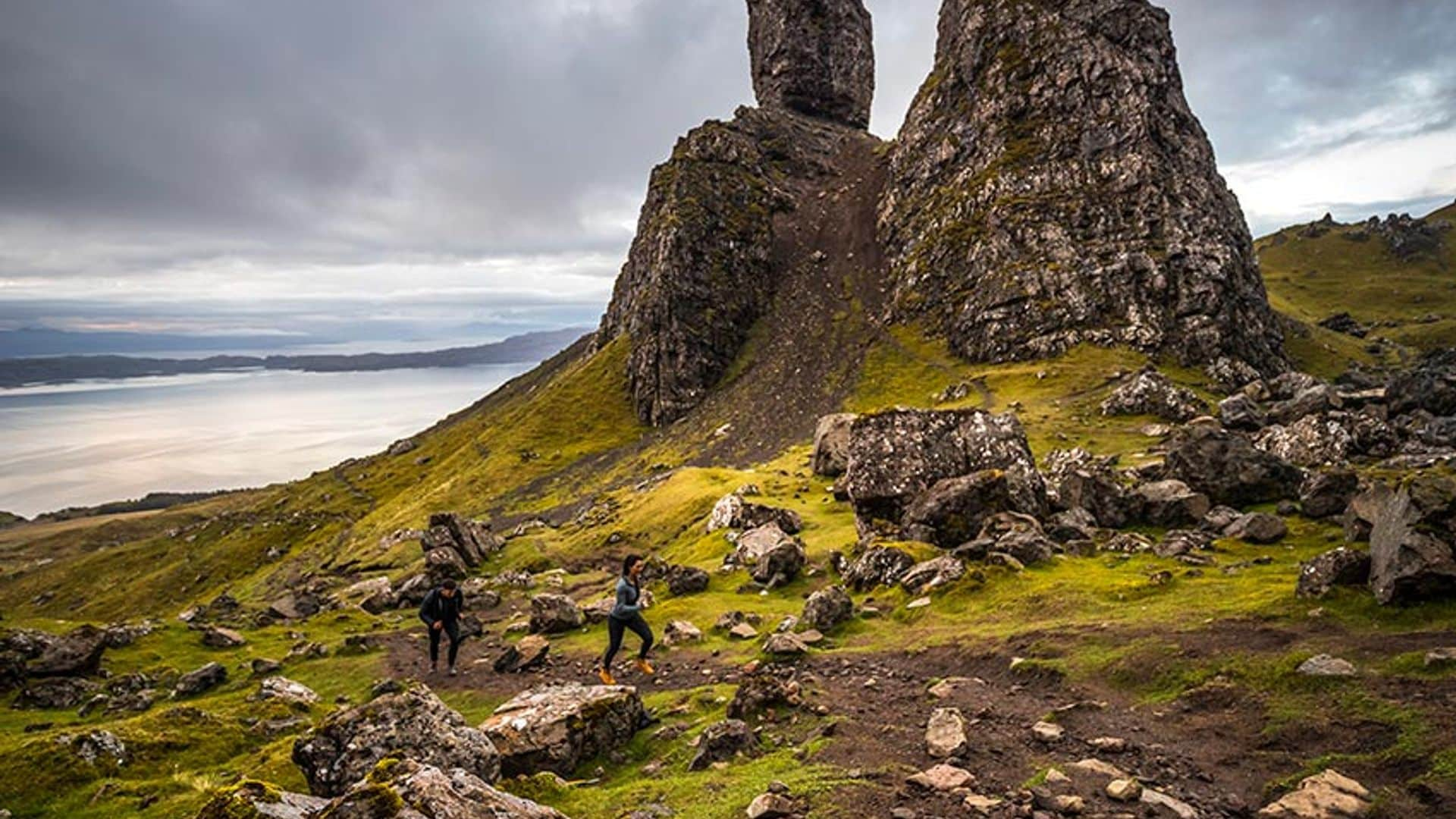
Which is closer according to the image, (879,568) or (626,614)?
(626,614)

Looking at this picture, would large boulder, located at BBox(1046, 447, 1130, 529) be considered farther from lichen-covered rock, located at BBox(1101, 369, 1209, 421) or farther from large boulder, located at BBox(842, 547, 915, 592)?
lichen-covered rock, located at BBox(1101, 369, 1209, 421)

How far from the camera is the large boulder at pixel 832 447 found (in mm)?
69188

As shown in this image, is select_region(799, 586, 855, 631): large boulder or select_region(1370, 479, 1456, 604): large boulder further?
select_region(799, 586, 855, 631): large boulder

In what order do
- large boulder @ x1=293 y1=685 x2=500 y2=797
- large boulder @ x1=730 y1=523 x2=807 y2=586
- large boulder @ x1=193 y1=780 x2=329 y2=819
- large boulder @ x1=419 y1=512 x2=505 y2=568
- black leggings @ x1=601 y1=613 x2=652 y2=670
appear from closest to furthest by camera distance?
large boulder @ x1=193 y1=780 x2=329 y2=819 → large boulder @ x1=293 y1=685 x2=500 y2=797 → black leggings @ x1=601 y1=613 x2=652 y2=670 → large boulder @ x1=730 y1=523 x2=807 y2=586 → large boulder @ x1=419 y1=512 x2=505 y2=568

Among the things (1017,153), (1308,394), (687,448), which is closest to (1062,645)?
(1308,394)

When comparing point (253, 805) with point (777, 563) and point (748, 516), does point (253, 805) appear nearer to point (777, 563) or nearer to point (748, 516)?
point (777, 563)

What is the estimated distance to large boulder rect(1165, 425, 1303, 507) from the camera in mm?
35125

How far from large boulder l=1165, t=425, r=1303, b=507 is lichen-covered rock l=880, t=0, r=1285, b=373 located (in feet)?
289

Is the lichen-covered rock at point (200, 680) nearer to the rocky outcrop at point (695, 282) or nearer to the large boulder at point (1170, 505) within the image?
the large boulder at point (1170, 505)

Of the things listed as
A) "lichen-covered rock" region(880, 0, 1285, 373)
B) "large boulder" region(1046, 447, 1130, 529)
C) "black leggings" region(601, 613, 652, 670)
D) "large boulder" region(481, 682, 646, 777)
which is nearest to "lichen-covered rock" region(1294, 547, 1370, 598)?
"large boulder" region(1046, 447, 1130, 529)

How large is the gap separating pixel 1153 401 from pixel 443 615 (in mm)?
78963

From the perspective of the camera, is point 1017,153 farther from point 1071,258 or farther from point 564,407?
point 564,407

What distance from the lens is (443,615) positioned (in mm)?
29141

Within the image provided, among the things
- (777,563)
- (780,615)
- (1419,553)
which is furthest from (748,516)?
(1419,553)
